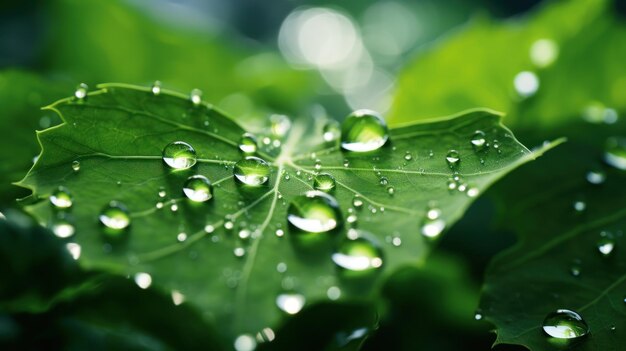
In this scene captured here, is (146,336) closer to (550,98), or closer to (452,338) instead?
(452,338)

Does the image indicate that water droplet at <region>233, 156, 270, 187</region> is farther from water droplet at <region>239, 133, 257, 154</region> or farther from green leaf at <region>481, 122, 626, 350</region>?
green leaf at <region>481, 122, 626, 350</region>

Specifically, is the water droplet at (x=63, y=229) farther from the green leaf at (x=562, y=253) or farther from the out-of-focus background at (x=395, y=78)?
the green leaf at (x=562, y=253)

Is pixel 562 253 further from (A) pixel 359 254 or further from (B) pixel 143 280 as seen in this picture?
(B) pixel 143 280

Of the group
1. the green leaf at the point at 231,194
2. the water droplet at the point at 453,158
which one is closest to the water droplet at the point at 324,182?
the green leaf at the point at 231,194

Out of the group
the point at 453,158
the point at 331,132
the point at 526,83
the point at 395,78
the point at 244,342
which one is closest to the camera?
the point at 244,342

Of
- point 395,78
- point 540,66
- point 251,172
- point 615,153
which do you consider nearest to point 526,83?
point 540,66

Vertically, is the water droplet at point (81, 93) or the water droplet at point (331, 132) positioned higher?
the water droplet at point (331, 132)

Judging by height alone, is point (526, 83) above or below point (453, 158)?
above
